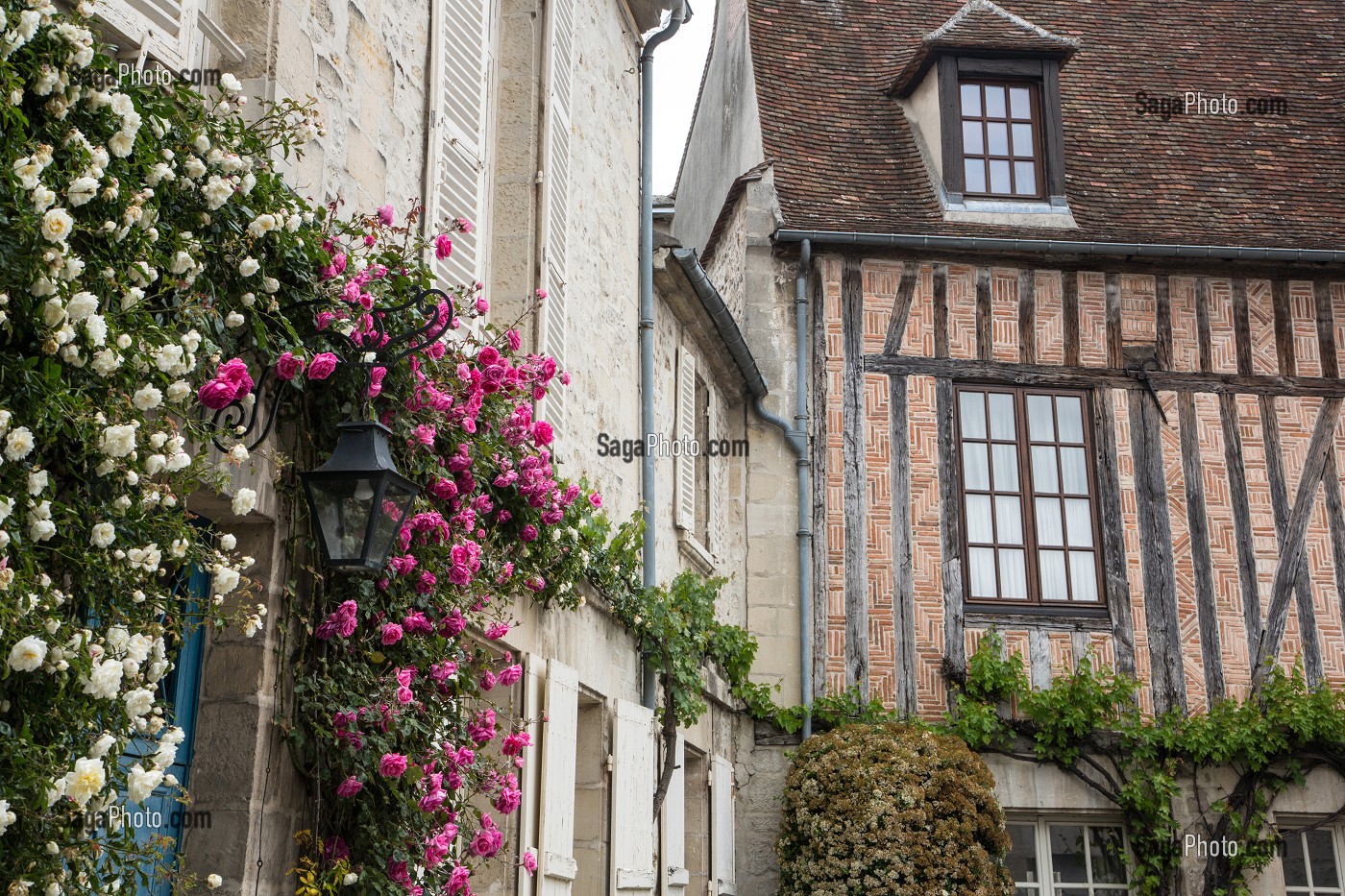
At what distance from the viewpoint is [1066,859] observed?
9.35 m

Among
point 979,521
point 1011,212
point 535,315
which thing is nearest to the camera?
point 535,315

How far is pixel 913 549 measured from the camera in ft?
31.4

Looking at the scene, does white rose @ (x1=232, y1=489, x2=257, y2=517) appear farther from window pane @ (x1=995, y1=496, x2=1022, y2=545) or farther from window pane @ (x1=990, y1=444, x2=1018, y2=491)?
window pane @ (x1=990, y1=444, x2=1018, y2=491)

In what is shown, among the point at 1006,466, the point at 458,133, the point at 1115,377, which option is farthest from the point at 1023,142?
the point at 458,133

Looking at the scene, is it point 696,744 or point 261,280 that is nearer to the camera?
point 261,280

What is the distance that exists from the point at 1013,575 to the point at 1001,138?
3.47 m

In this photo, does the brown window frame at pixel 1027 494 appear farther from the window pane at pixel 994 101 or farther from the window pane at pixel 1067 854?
the window pane at pixel 994 101

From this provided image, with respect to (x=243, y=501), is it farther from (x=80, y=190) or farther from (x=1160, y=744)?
(x=1160, y=744)

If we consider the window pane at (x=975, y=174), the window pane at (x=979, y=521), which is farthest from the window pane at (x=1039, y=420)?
the window pane at (x=975, y=174)

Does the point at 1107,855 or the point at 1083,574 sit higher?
the point at 1083,574

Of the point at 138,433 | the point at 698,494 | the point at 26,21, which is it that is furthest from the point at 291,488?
the point at 698,494

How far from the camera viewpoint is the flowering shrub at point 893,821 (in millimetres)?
7828

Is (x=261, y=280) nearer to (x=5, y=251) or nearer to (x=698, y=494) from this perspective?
(x=5, y=251)

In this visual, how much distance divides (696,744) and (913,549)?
2.54 meters
